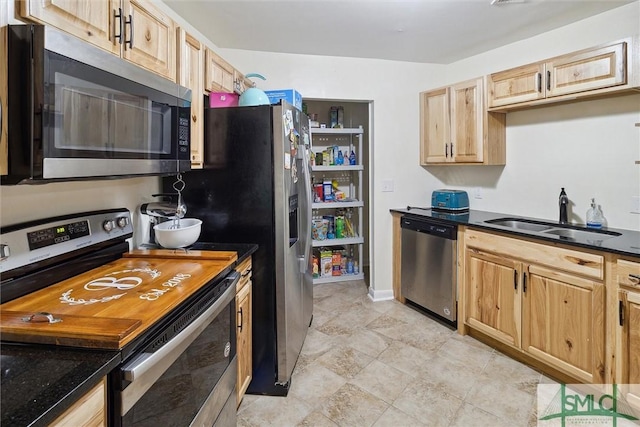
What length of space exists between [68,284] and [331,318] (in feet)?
7.10

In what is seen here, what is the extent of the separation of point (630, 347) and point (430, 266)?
1.39 metres

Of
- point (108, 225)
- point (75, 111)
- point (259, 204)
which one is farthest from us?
point (259, 204)

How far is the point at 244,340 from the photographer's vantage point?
1816mm

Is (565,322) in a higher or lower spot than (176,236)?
lower

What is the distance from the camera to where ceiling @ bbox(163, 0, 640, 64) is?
2.18 m

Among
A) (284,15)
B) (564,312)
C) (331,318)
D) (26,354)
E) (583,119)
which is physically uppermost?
(284,15)

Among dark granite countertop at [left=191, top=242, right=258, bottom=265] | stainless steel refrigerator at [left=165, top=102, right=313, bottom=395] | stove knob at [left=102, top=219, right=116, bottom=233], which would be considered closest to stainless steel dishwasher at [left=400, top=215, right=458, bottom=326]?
stainless steel refrigerator at [left=165, top=102, right=313, bottom=395]

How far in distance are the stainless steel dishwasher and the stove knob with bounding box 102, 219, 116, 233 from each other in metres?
2.31

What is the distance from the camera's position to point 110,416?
0.83 metres

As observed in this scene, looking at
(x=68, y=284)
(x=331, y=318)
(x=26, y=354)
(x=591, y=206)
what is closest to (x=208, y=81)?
(x=68, y=284)

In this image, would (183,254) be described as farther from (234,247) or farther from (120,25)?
(120,25)

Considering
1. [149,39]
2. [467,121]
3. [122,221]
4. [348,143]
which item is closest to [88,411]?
[122,221]

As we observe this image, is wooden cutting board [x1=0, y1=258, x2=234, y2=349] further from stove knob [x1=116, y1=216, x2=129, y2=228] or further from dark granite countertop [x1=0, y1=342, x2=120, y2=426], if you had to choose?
stove knob [x1=116, y1=216, x2=129, y2=228]

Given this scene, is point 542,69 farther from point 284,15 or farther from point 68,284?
point 68,284
